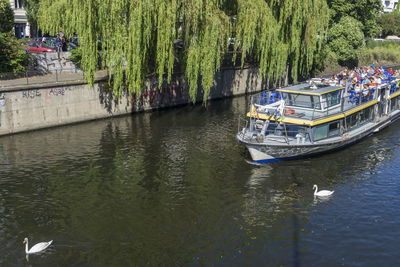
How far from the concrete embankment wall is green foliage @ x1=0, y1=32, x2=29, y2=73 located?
14.5 ft

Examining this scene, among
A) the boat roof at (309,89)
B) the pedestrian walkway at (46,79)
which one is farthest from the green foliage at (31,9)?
the boat roof at (309,89)

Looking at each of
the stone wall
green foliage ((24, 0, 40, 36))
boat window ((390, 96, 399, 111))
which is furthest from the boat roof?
green foliage ((24, 0, 40, 36))

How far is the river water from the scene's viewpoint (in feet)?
58.9

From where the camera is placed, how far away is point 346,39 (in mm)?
68688

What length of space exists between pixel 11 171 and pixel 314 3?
35096 millimetres

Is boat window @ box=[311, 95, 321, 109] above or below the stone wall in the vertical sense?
below

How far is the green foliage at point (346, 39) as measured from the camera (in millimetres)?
67438

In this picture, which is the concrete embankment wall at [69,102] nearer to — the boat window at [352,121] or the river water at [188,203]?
the river water at [188,203]

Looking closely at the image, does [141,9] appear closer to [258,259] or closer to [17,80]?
[17,80]

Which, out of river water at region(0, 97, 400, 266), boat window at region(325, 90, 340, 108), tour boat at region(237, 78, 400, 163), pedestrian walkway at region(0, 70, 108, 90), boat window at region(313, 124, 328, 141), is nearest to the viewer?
river water at region(0, 97, 400, 266)

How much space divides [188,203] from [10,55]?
81.1ft

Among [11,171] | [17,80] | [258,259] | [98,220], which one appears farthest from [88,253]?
[17,80]

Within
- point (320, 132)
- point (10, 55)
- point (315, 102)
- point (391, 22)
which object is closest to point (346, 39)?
point (315, 102)

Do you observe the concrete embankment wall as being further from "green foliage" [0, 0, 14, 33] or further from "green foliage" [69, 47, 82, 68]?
"green foliage" [0, 0, 14, 33]
